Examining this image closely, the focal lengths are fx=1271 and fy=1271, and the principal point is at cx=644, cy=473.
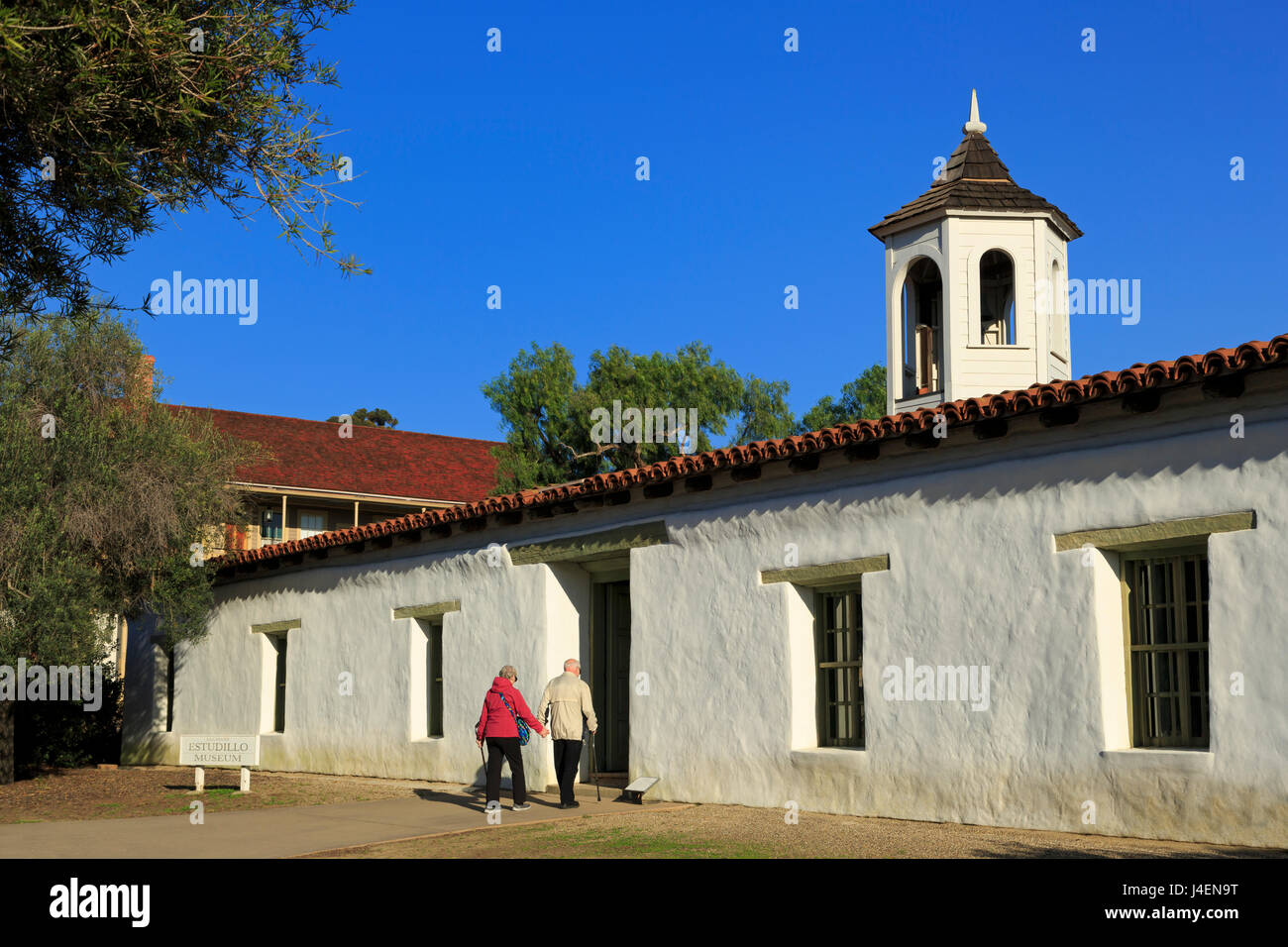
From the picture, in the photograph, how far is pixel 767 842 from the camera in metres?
10.2

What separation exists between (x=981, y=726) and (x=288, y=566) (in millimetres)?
12858

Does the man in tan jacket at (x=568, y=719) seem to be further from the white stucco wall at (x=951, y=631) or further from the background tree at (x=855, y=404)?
the background tree at (x=855, y=404)

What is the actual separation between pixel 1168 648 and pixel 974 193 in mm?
8449

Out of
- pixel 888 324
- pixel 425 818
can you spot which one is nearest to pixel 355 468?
pixel 888 324

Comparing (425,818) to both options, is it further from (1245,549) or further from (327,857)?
(1245,549)

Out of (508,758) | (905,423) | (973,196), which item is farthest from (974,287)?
(508,758)

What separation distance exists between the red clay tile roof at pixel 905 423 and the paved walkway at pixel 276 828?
11.6 feet

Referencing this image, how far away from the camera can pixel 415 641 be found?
1773cm

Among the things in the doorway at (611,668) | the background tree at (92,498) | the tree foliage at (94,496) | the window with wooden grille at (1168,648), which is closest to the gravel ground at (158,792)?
the background tree at (92,498)

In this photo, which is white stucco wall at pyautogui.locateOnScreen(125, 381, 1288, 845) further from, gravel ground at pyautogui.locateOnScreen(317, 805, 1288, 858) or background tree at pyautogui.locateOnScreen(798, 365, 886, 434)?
background tree at pyautogui.locateOnScreen(798, 365, 886, 434)

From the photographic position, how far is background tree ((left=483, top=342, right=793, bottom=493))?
4047cm

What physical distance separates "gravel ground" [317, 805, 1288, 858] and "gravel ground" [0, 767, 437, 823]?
4465 millimetres

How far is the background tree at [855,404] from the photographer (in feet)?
155

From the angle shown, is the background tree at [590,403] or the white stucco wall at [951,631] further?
the background tree at [590,403]
